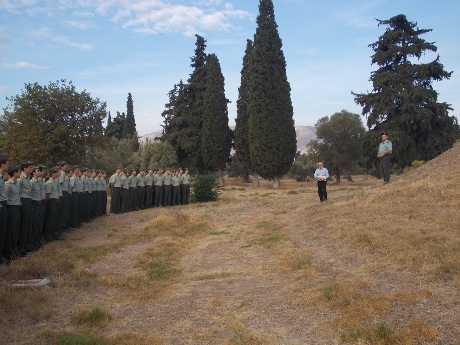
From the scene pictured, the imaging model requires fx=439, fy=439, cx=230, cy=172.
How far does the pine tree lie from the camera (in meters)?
27.7

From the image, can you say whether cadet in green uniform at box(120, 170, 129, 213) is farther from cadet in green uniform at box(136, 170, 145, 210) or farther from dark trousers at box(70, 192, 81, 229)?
dark trousers at box(70, 192, 81, 229)

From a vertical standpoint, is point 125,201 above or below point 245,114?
below

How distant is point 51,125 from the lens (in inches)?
931

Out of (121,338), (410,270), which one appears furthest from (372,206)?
(121,338)

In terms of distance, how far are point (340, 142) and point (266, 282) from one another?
32.0 m

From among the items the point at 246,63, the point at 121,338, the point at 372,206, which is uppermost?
the point at 246,63

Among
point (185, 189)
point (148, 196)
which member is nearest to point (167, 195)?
point (185, 189)

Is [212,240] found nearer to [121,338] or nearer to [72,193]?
[72,193]

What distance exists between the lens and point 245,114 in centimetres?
3488

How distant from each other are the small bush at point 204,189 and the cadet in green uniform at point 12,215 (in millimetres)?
13704

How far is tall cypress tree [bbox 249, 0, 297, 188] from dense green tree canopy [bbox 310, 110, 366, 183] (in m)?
7.18

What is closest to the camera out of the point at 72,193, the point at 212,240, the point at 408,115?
the point at 212,240

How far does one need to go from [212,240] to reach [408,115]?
20886 mm

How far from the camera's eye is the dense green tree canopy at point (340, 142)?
3716cm
